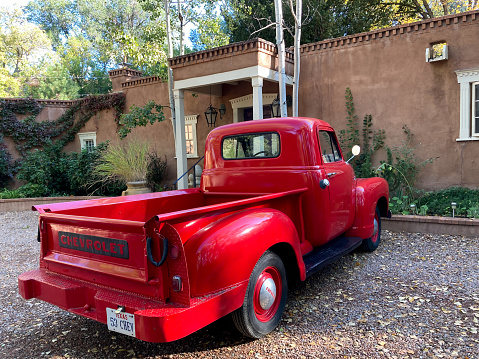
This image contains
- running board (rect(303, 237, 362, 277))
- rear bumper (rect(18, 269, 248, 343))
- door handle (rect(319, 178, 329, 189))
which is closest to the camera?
rear bumper (rect(18, 269, 248, 343))

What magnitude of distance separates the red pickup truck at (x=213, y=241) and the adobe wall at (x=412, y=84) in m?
4.92

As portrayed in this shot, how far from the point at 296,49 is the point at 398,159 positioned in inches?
137

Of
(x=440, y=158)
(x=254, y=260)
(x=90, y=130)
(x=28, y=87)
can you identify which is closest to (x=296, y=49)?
(x=440, y=158)

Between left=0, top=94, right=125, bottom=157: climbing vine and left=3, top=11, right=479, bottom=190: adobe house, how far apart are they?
534 centimetres

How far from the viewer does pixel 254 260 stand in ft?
8.18

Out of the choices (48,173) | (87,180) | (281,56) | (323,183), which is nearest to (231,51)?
(281,56)

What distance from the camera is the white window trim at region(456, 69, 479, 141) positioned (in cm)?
740

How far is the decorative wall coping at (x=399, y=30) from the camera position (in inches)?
290

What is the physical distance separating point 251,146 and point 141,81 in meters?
9.75

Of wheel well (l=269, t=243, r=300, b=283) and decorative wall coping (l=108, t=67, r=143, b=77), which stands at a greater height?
decorative wall coping (l=108, t=67, r=143, b=77)

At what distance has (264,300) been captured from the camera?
267cm

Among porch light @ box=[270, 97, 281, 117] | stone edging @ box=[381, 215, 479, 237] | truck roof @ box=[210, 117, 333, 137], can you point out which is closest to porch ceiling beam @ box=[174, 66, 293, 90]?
porch light @ box=[270, 97, 281, 117]

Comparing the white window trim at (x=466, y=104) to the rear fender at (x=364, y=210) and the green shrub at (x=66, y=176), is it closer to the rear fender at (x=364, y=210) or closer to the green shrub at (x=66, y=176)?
the rear fender at (x=364, y=210)

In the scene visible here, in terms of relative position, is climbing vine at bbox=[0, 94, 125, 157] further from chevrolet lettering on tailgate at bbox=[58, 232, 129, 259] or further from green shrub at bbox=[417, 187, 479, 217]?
chevrolet lettering on tailgate at bbox=[58, 232, 129, 259]
